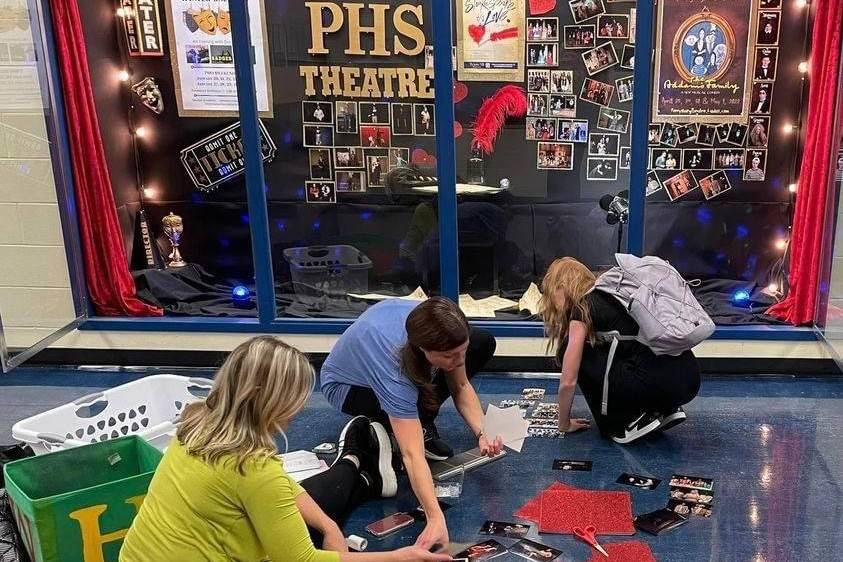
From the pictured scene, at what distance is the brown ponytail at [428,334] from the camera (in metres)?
2.42

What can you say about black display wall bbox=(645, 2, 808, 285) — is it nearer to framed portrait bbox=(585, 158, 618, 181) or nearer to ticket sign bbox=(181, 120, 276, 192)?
framed portrait bbox=(585, 158, 618, 181)

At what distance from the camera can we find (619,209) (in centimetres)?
415

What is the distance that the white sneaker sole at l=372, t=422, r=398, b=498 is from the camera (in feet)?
9.55

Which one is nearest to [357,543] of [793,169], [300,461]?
[300,461]

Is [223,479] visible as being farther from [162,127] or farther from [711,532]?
[162,127]

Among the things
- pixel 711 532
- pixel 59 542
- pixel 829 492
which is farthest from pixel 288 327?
pixel 829 492

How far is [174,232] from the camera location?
4770 mm

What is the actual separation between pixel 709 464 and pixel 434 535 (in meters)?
1.39

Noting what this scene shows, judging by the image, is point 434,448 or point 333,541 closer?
point 333,541

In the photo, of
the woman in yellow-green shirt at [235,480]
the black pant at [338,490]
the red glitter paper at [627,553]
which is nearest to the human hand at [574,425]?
the red glitter paper at [627,553]

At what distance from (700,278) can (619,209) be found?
0.84 metres

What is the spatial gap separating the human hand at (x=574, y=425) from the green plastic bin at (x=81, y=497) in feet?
5.86

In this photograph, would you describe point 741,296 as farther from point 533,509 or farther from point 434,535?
point 434,535

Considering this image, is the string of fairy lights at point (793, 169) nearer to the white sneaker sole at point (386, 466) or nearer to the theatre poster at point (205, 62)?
the white sneaker sole at point (386, 466)
